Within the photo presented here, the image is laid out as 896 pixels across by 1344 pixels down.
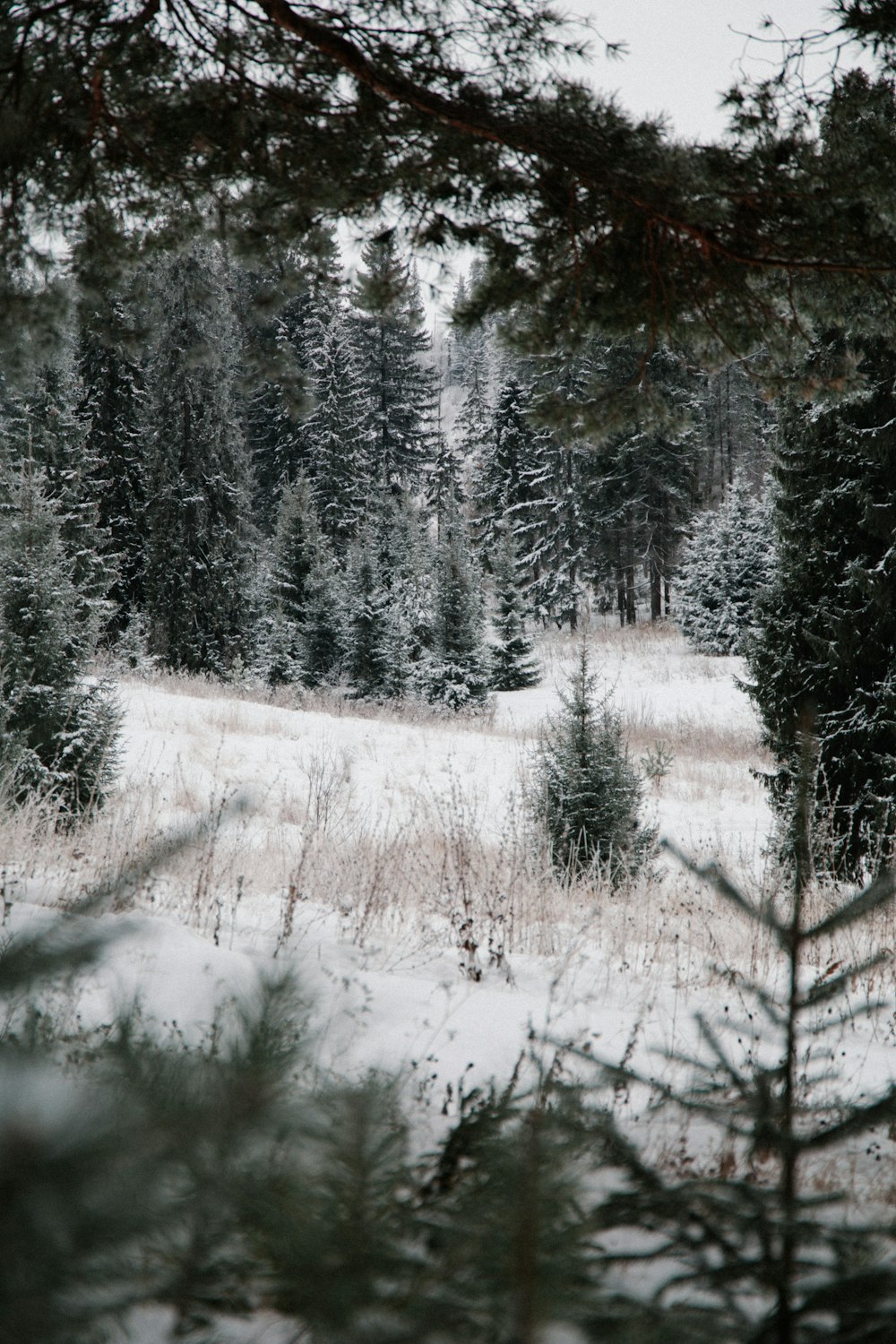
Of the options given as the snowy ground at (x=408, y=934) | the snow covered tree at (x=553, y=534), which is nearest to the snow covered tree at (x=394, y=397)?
the snow covered tree at (x=553, y=534)

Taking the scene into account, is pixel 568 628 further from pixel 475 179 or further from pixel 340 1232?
pixel 340 1232

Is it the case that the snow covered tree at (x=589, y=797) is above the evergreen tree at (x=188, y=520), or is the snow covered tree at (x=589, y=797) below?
below

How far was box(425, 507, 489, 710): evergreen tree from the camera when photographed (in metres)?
19.3

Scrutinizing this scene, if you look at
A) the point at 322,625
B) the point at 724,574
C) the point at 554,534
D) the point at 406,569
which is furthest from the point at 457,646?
the point at 554,534

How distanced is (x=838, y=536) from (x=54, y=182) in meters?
6.73

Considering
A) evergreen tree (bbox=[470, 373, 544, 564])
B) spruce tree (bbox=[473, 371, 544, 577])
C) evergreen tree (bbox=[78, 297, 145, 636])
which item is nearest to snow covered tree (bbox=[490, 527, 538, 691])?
evergreen tree (bbox=[78, 297, 145, 636])

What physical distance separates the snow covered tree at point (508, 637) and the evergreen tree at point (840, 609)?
1367 cm

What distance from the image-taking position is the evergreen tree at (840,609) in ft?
23.8

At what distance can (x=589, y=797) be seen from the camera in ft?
23.5

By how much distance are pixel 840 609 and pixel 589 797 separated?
9.52 ft

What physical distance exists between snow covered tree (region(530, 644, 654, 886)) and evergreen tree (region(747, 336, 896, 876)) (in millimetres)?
1384

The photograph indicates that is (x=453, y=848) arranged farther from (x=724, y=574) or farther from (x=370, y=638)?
(x=724, y=574)

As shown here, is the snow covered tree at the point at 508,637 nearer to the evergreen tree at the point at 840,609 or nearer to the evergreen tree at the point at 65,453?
the evergreen tree at the point at 65,453

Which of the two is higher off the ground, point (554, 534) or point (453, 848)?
point (554, 534)
